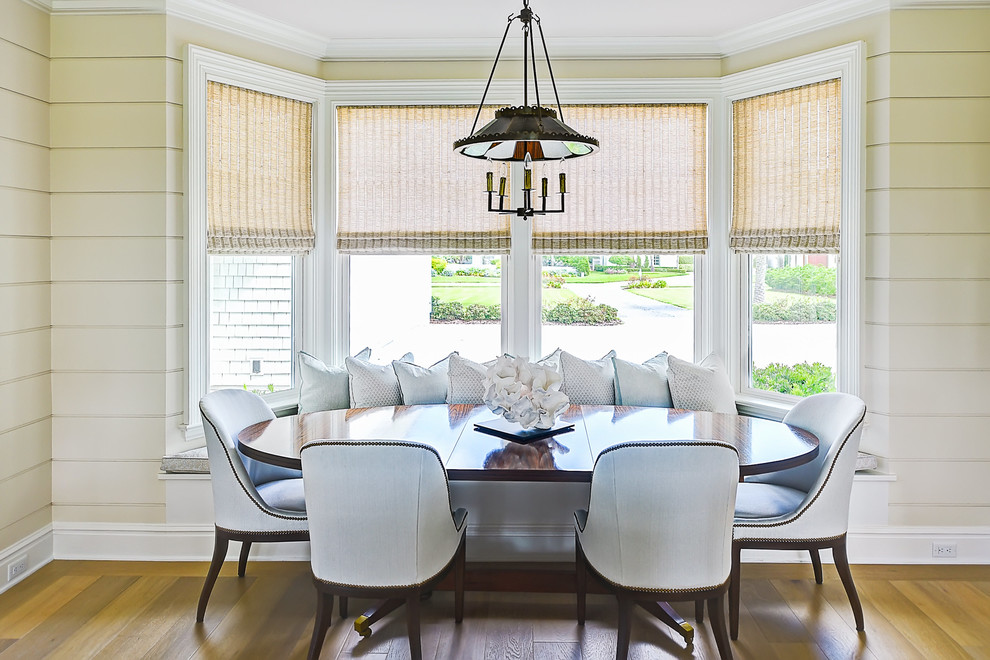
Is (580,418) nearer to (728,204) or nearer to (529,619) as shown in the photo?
(529,619)

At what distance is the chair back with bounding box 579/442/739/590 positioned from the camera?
2146 mm

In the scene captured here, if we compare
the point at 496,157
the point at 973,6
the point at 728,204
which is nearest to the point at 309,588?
the point at 496,157

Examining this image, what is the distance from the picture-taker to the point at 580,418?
3.21 metres

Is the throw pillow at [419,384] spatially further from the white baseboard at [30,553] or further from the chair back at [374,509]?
the white baseboard at [30,553]

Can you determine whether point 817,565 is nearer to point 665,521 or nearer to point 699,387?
point 699,387

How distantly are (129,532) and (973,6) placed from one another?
4.72m

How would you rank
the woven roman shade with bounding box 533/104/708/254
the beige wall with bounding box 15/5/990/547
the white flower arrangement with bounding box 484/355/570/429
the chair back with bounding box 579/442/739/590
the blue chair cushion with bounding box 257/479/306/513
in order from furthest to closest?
1. the woven roman shade with bounding box 533/104/708/254
2. the beige wall with bounding box 15/5/990/547
3. the blue chair cushion with bounding box 257/479/306/513
4. the white flower arrangement with bounding box 484/355/570/429
5. the chair back with bounding box 579/442/739/590

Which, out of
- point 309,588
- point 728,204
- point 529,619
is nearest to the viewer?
point 529,619

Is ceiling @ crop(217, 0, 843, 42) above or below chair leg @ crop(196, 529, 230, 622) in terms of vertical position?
above

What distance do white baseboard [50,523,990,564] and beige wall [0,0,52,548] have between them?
229 mm

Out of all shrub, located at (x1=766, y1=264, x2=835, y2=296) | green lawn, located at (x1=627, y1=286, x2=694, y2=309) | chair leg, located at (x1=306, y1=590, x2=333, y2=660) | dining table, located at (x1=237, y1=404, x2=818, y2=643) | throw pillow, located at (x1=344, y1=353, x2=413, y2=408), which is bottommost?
chair leg, located at (x1=306, y1=590, x2=333, y2=660)

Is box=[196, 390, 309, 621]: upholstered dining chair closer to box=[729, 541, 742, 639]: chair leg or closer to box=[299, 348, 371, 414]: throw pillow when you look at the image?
box=[299, 348, 371, 414]: throw pillow

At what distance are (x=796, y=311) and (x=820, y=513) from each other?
151cm

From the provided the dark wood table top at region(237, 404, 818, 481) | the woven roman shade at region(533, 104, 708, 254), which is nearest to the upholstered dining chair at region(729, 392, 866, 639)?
the dark wood table top at region(237, 404, 818, 481)
